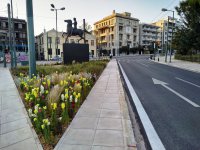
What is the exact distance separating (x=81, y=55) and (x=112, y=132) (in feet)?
54.4

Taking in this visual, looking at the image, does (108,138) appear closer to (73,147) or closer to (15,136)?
(73,147)

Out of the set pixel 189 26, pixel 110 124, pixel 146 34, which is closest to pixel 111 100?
pixel 110 124

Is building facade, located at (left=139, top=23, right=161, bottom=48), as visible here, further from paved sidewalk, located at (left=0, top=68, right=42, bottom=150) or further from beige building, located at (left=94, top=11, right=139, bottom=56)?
paved sidewalk, located at (left=0, top=68, right=42, bottom=150)

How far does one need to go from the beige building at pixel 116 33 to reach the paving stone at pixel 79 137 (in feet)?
231

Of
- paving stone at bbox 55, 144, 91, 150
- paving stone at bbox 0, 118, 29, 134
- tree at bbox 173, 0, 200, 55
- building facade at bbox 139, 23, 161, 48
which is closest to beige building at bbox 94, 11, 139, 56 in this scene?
building facade at bbox 139, 23, 161, 48

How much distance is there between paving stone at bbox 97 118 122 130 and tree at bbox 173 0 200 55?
30.3 m

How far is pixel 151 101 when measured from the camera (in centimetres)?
755

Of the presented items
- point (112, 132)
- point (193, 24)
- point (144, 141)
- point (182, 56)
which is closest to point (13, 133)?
point (112, 132)

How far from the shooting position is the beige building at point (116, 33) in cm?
7575

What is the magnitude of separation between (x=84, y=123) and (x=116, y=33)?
73913 mm

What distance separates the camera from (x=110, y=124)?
471 cm

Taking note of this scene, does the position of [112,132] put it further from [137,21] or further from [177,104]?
[137,21]

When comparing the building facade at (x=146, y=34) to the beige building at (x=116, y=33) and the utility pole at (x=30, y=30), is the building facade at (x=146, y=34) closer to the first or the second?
the beige building at (x=116, y=33)

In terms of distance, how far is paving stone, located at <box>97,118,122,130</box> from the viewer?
4512 mm
